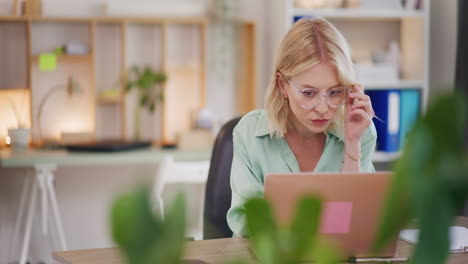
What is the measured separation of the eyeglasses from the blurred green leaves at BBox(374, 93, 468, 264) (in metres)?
1.67

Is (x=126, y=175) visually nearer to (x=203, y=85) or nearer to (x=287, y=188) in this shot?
(x=203, y=85)

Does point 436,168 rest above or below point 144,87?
above

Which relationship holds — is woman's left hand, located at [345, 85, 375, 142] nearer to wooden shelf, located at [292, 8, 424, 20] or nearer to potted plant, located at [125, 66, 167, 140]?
wooden shelf, located at [292, 8, 424, 20]

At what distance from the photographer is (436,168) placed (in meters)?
0.21

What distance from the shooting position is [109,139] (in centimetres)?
416

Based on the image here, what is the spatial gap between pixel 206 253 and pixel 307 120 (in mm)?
520

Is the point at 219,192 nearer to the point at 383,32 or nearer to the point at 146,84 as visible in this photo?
the point at 146,84

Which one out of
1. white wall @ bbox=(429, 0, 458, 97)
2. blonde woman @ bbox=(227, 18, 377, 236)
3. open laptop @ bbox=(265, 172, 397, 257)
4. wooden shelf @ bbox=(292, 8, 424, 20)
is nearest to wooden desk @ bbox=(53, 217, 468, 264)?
blonde woman @ bbox=(227, 18, 377, 236)

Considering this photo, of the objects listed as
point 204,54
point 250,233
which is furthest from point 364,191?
point 204,54

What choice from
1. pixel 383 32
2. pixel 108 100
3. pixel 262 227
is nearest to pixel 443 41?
pixel 383 32

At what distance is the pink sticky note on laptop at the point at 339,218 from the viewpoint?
4.34ft

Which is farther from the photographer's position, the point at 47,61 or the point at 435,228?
the point at 47,61

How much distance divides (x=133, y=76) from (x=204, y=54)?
1.44 feet

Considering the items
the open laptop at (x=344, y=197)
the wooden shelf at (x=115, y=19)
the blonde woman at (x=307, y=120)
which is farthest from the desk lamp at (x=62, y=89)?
the open laptop at (x=344, y=197)
